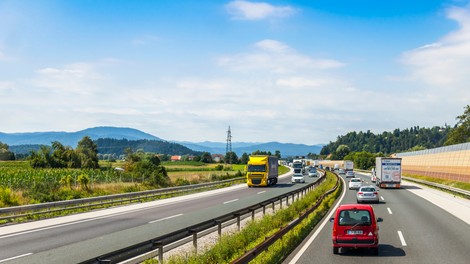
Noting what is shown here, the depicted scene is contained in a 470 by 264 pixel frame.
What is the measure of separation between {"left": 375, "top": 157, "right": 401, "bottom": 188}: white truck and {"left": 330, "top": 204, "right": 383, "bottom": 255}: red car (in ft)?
129

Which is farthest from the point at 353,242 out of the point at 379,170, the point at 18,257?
the point at 379,170

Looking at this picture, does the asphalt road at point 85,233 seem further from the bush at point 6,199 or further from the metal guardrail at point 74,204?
the bush at point 6,199

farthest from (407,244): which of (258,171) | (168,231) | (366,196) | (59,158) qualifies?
(59,158)

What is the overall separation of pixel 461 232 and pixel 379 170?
36.2 m

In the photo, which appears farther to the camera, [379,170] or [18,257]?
[379,170]

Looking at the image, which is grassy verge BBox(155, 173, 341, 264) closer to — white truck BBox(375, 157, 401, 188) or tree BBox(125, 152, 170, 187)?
tree BBox(125, 152, 170, 187)

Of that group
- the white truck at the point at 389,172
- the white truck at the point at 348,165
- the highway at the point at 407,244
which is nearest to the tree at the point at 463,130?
the white truck at the point at 348,165

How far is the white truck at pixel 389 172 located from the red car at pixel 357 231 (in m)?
39.4

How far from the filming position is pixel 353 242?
14523mm

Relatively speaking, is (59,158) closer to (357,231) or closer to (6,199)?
(6,199)

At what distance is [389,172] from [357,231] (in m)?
41.1

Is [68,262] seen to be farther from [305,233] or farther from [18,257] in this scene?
[305,233]

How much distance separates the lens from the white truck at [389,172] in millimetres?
52597

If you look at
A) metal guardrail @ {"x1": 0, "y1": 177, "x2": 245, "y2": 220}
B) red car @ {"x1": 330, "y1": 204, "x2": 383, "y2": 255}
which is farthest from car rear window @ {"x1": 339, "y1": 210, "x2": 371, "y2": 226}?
metal guardrail @ {"x1": 0, "y1": 177, "x2": 245, "y2": 220}
